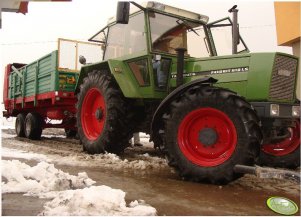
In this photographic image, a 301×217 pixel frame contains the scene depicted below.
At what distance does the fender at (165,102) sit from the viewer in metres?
4.14

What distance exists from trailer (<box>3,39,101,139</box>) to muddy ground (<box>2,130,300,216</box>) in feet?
10.3

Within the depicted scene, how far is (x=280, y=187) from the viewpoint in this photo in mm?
4023

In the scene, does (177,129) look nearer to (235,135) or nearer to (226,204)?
(235,135)

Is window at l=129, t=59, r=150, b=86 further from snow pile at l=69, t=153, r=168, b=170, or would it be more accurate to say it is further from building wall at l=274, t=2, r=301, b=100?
building wall at l=274, t=2, r=301, b=100

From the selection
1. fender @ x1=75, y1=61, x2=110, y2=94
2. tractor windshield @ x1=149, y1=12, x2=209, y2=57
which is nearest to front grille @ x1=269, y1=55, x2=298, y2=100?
tractor windshield @ x1=149, y1=12, x2=209, y2=57

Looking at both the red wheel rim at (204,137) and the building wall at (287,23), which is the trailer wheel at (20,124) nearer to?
the red wheel rim at (204,137)

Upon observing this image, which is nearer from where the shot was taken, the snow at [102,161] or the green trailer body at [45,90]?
the snow at [102,161]

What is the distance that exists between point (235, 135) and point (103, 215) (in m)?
1.86

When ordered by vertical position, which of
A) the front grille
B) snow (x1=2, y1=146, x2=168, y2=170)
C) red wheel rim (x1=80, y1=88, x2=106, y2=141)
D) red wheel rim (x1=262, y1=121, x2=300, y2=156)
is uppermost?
the front grille

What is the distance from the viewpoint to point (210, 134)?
411 cm

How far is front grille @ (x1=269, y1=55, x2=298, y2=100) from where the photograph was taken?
4.32 metres

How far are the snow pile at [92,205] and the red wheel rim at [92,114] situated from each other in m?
3.11

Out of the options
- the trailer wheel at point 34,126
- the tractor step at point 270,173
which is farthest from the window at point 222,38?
the trailer wheel at point 34,126

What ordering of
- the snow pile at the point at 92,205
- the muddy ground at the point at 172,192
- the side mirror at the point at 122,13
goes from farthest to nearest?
1. the side mirror at the point at 122,13
2. the muddy ground at the point at 172,192
3. the snow pile at the point at 92,205
